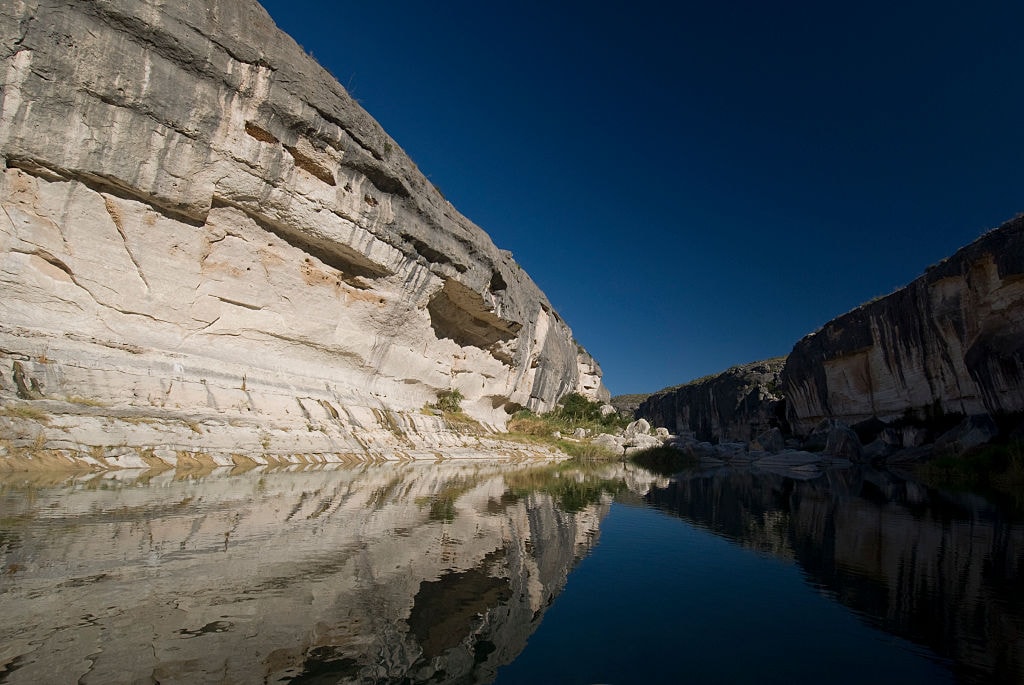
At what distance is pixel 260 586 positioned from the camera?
3.44m

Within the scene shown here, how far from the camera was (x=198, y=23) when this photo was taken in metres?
13.1

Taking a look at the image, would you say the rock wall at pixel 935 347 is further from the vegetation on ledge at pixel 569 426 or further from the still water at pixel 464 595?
the still water at pixel 464 595

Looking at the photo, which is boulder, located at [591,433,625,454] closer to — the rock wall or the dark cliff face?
the rock wall

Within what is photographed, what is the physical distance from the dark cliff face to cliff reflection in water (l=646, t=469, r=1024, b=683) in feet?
160

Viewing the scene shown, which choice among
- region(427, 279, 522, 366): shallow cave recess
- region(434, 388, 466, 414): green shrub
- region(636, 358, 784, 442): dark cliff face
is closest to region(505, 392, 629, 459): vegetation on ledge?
region(434, 388, 466, 414): green shrub

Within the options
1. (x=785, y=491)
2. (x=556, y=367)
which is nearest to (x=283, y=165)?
(x=785, y=491)

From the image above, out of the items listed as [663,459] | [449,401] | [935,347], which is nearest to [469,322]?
[449,401]

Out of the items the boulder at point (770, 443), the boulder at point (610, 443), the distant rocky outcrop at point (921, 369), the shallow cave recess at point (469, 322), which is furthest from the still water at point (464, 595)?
the boulder at point (770, 443)

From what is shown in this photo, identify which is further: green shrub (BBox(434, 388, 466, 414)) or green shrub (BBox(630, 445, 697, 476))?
green shrub (BBox(434, 388, 466, 414))

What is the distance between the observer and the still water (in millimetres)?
2543

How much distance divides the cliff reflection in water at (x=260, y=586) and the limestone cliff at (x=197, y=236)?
5.31 metres

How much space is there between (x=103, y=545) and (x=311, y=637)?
262 cm

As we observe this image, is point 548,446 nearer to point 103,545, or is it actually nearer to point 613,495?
point 613,495

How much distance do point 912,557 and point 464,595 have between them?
4890 mm
